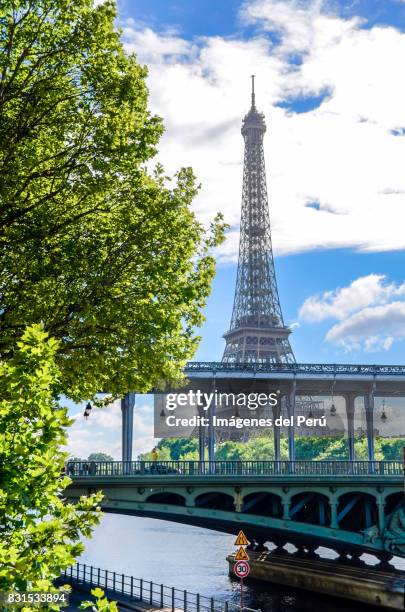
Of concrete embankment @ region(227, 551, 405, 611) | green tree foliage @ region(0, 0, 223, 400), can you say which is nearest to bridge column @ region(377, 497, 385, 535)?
concrete embankment @ region(227, 551, 405, 611)

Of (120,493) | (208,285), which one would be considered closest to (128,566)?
(120,493)

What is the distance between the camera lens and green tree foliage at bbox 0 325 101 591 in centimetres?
1263

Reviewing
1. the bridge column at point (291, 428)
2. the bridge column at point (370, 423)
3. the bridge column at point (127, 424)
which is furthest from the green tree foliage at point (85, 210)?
the bridge column at point (370, 423)

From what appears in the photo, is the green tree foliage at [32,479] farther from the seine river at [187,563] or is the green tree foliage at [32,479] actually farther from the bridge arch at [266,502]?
the bridge arch at [266,502]

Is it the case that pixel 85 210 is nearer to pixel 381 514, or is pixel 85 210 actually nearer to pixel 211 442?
pixel 381 514

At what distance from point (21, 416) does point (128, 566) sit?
59768 millimetres

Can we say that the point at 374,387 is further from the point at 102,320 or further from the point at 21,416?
the point at 21,416

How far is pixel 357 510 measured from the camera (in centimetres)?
6153

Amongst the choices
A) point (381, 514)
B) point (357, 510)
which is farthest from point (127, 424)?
point (357, 510)

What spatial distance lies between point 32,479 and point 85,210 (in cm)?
1047

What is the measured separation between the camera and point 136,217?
73.0ft

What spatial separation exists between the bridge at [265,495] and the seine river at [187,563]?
4.25 m

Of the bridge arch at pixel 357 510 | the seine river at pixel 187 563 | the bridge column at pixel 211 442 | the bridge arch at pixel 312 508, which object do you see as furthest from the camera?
the bridge column at pixel 211 442

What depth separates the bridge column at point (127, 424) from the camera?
58.0 meters
